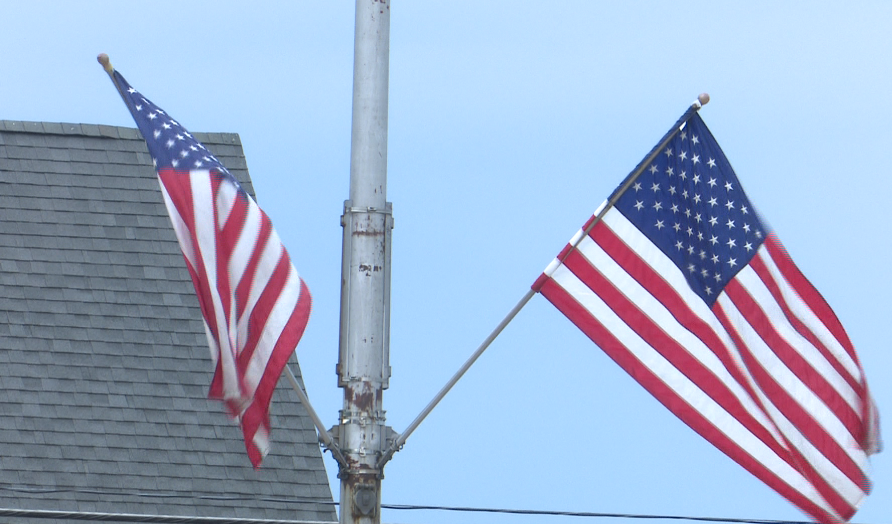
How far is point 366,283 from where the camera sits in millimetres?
7207

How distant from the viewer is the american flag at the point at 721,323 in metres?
7.43

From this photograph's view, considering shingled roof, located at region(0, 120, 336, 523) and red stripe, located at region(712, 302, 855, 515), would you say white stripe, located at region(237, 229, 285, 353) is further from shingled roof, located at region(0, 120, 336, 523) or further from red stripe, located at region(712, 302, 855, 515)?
shingled roof, located at region(0, 120, 336, 523)

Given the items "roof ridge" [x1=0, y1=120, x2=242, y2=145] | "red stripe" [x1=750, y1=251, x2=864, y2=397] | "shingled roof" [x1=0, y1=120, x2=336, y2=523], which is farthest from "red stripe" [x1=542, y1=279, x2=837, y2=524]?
"roof ridge" [x1=0, y1=120, x2=242, y2=145]

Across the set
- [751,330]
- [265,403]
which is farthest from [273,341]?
[751,330]

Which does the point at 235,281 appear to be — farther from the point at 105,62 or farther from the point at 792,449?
the point at 792,449

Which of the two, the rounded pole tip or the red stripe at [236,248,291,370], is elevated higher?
the rounded pole tip

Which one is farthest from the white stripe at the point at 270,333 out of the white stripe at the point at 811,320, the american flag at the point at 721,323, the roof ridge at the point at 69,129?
the roof ridge at the point at 69,129

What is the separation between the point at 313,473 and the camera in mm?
12656

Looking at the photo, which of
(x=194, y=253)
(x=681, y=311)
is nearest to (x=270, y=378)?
(x=194, y=253)

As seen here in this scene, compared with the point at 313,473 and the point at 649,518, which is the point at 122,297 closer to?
the point at 313,473

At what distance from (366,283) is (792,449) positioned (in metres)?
2.30

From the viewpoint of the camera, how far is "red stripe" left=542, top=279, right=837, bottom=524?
24.2 ft

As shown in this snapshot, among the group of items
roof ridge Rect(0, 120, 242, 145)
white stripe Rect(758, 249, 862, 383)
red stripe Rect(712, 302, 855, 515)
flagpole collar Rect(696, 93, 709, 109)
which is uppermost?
roof ridge Rect(0, 120, 242, 145)

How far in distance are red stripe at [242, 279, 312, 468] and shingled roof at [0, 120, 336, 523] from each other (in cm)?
469
